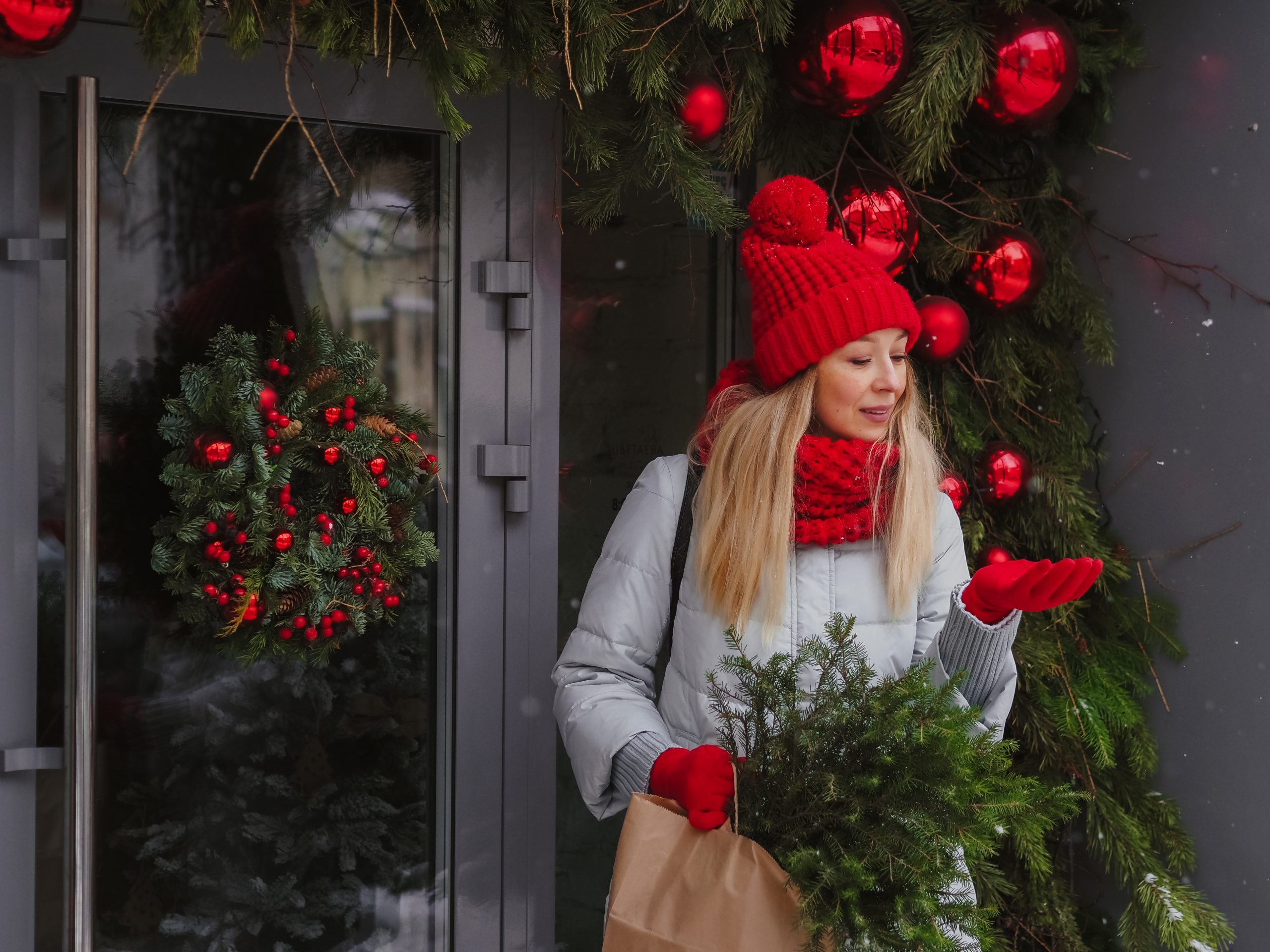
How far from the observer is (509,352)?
7.32 feet

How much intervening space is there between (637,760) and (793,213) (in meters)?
0.86

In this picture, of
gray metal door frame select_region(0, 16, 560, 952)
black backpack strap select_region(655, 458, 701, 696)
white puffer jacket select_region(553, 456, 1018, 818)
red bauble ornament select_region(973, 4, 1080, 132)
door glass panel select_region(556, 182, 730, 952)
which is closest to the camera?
white puffer jacket select_region(553, 456, 1018, 818)

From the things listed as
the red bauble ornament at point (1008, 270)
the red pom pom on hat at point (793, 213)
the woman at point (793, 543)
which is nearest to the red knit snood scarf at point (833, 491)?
the woman at point (793, 543)

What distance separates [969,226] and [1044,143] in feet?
1.22

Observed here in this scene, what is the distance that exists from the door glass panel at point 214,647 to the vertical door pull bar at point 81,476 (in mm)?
435

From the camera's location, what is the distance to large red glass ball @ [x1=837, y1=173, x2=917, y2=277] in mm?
2098

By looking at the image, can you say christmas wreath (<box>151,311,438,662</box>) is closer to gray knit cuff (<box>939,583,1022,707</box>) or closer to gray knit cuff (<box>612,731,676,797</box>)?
gray knit cuff (<box>612,731,676,797</box>)

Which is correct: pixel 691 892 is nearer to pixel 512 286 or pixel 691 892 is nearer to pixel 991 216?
pixel 512 286

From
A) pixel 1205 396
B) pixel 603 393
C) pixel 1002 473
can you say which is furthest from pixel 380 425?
pixel 1205 396

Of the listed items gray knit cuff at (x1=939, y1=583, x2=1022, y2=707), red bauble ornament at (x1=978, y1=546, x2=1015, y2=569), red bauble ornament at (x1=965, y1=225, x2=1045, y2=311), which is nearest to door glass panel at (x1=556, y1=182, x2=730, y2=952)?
red bauble ornament at (x1=965, y1=225, x2=1045, y2=311)

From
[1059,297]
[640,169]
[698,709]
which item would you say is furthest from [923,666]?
[1059,297]

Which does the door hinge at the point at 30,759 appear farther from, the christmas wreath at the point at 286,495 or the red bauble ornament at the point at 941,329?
the red bauble ornament at the point at 941,329

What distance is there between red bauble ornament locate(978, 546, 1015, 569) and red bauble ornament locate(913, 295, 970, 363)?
1.29 feet

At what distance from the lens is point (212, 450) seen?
5.90ft
